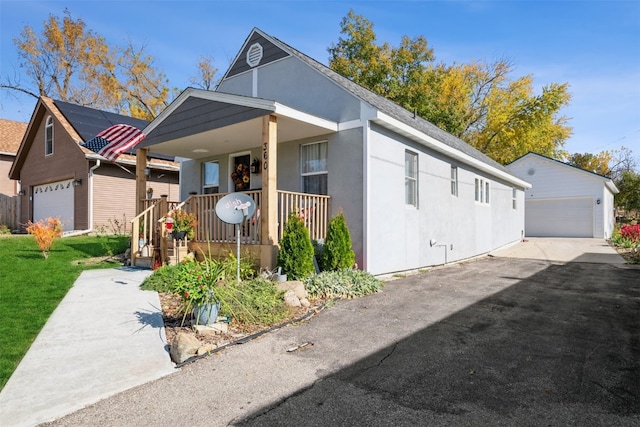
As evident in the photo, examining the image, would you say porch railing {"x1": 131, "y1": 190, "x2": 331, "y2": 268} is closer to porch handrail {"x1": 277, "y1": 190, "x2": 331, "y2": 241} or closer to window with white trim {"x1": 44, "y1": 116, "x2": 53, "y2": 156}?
porch handrail {"x1": 277, "y1": 190, "x2": 331, "y2": 241}

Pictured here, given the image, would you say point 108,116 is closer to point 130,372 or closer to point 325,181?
point 325,181

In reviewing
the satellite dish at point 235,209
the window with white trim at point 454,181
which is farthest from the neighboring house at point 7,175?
the window with white trim at point 454,181

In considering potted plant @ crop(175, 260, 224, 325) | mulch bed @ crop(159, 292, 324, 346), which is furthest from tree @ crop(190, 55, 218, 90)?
potted plant @ crop(175, 260, 224, 325)

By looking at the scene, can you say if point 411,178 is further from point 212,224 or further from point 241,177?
point 212,224

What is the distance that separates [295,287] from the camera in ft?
20.0

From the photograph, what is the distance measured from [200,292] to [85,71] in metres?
26.2

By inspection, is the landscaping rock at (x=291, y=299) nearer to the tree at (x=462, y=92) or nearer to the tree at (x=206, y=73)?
the tree at (x=462, y=92)

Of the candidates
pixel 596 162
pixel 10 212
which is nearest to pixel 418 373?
pixel 10 212

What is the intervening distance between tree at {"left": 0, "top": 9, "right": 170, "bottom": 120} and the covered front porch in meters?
19.0

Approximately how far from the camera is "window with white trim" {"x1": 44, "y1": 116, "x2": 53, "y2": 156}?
17.5 m

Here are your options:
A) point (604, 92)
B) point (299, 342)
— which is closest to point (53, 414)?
point (299, 342)

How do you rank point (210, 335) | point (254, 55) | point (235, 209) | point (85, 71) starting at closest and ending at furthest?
1. point (210, 335)
2. point (235, 209)
3. point (254, 55)
4. point (85, 71)

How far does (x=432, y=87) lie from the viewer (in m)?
25.2

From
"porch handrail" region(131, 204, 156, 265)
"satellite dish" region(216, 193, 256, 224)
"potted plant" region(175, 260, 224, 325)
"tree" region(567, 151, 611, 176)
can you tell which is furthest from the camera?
"tree" region(567, 151, 611, 176)
